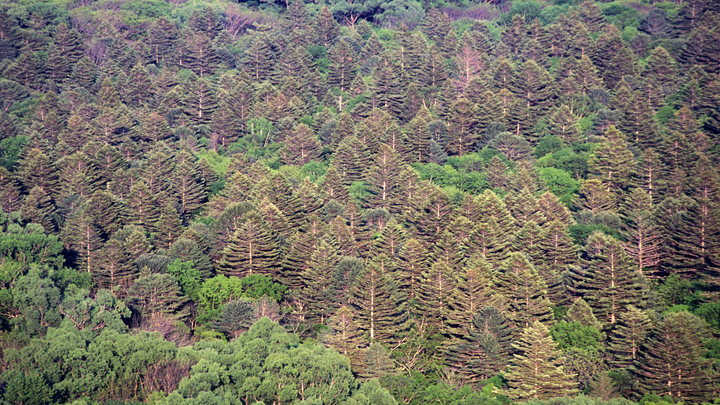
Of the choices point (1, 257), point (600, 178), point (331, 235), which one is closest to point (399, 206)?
point (331, 235)

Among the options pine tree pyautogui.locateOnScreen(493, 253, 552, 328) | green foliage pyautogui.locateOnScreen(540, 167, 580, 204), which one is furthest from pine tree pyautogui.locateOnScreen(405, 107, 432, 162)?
pine tree pyautogui.locateOnScreen(493, 253, 552, 328)

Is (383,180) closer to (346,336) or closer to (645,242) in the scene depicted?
(645,242)

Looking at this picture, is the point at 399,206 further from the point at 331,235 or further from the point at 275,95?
the point at 275,95

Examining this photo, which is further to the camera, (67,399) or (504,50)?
(504,50)

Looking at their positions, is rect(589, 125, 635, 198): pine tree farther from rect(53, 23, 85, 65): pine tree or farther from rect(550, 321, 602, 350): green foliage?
rect(53, 23, 85, 65): pine tree

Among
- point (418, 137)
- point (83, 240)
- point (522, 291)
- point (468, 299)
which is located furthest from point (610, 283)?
point (83, 240)

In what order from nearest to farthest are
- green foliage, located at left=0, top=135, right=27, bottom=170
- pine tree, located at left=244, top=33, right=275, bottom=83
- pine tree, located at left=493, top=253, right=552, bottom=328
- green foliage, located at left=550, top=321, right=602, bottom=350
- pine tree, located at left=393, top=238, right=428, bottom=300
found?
green foliage, located at left=550, top=321, right=602, bottom=350
pine tree, located at left=493, top=253, right=552, bottom=328
pine tree, located at left=393, top=238, right=428, bottom=300
green foliage, located at left=0, top=135, right=27, bottom=170
pine tree, located at left=244, top=33, right=275, bottom=83
